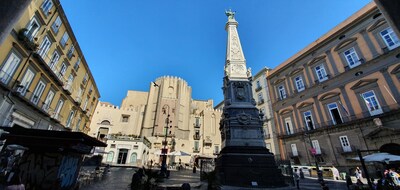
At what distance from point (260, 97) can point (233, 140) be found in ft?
75.0

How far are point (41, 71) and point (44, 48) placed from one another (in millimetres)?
2019

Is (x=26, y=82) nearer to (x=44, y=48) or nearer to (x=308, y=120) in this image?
(x=44, y=48)

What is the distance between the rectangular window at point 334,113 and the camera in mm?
18994

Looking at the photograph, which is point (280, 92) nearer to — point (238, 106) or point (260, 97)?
point (260, 97)

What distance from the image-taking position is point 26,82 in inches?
529

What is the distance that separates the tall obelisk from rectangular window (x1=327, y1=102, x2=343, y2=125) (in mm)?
14309

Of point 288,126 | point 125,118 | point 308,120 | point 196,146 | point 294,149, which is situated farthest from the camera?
point 196,146

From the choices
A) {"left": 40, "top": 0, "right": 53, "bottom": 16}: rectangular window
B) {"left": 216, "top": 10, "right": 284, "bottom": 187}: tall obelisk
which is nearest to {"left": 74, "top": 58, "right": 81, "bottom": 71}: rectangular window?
{"left": 40, "top": 0, "right": 53, "bottom": 16}: rectangular window

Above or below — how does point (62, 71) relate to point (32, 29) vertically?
below

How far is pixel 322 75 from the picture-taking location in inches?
842

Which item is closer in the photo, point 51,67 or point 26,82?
point 26,82

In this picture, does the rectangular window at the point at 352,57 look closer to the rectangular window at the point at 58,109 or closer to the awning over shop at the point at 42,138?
the awning over shop at the point at 42,138

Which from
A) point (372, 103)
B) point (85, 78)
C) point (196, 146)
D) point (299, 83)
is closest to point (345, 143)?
point (372, 103)

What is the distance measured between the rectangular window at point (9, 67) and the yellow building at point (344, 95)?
21808 millimetres
